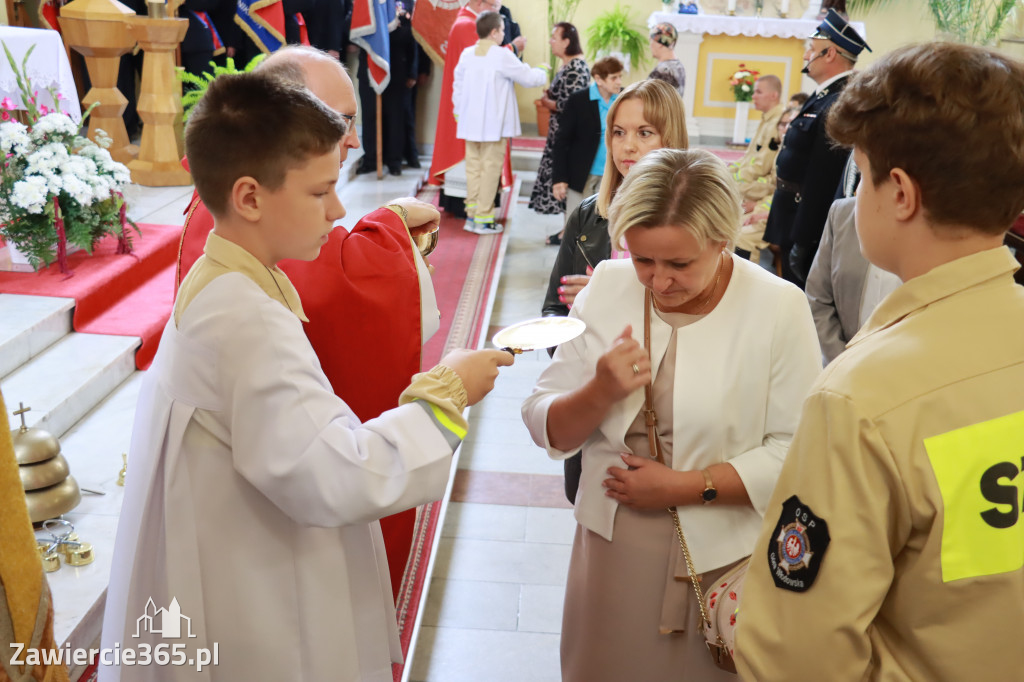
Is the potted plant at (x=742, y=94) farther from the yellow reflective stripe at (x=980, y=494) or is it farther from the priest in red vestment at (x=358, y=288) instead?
the yellow reflective stripe at (x=980, y=494)

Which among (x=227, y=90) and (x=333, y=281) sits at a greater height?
(x=227, y=90)

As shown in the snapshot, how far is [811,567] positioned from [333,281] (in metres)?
1.23

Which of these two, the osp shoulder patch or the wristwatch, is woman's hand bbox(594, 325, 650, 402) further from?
the osp shoulder patch

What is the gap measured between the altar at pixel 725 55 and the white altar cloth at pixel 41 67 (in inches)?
289

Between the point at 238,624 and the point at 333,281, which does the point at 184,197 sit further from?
the point at 238,624

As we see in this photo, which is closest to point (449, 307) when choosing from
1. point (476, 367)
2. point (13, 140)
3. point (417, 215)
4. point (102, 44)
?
point (13, 140)

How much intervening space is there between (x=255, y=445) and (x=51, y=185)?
324 centimetres

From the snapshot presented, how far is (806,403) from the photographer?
1.02m

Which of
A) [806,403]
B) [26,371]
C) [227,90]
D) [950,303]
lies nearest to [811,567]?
[806,403]

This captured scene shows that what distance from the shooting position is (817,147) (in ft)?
14.8

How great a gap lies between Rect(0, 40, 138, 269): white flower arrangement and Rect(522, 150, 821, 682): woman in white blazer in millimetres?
3128

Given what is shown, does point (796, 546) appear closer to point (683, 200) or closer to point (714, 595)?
point (714, 595)

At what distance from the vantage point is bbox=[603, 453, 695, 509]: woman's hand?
1591 mm

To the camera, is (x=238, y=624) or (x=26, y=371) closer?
(x=238, y=624)
